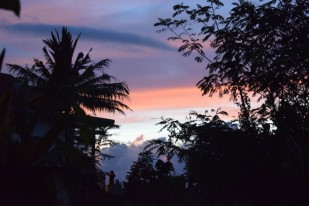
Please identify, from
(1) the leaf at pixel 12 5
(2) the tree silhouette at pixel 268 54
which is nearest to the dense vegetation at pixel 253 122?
(2) the tree silhouette at pixel 268 54

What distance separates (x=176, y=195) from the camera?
656 inches

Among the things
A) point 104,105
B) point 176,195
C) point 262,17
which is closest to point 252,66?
point 262,17

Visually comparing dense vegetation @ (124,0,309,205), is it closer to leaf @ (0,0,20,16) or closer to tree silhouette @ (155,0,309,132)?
tree silhouette @ (155,0,309,132)

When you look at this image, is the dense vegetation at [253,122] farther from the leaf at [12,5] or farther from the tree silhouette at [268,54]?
the leaf at [12,5]

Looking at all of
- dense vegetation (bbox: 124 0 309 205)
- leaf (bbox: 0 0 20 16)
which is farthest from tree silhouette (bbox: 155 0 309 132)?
leaf (bbox: 0 0 20 16)

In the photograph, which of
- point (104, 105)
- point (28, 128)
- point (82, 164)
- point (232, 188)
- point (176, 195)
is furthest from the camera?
point (104, 105)

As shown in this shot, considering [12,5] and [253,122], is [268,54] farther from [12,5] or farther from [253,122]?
[12,5]

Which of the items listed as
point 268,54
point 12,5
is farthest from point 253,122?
point 12,5

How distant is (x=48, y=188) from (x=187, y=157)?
11790 mm

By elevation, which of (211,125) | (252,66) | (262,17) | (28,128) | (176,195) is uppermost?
(262,17)

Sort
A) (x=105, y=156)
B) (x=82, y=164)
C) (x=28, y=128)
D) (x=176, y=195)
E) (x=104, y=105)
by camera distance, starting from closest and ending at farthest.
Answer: (x=28, y=128)
(x=82, y=164)
(x=176, y=195)
(x=104, y=105)
(x=105, y=156)

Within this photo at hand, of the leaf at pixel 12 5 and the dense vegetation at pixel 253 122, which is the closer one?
the leaf at pixel 12 5

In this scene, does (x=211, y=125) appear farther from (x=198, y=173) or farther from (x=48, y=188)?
(x=48, y=188)

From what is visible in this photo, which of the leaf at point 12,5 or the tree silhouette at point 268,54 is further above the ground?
the tree silhouette at point 268,54
